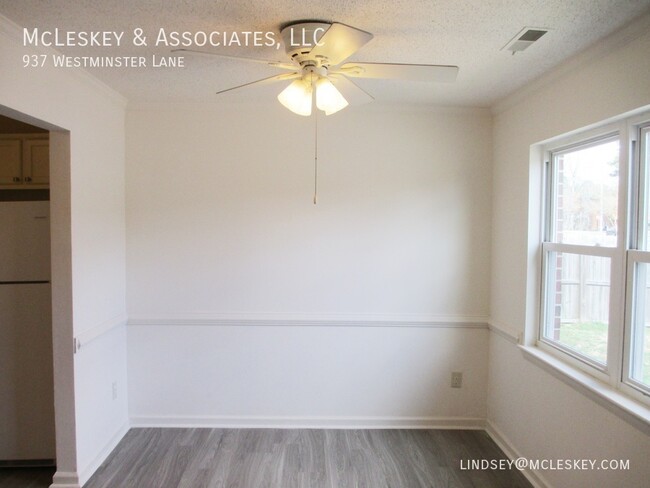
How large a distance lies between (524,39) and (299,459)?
2.82 m

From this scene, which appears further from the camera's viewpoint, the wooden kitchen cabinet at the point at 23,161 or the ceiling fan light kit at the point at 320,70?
the wooden kitchen cabinet at the point at 23,161

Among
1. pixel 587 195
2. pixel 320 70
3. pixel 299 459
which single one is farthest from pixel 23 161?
pixel 587 195

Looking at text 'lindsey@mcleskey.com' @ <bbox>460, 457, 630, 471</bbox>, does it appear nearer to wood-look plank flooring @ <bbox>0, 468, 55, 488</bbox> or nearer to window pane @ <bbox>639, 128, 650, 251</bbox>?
window pane @ <bbox>639, 128, 650, 251</bbox>

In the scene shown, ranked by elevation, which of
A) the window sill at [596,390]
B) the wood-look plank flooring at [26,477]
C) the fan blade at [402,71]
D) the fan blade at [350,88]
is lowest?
the wood-look plank flooring at [26,477]

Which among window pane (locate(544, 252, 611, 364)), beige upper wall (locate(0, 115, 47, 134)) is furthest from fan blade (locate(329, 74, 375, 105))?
beige upper wall (locate(0, 115, 47, 134))

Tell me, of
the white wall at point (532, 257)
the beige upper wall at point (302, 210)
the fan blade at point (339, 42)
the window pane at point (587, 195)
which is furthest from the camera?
the beige upper wall at point (302, 210)

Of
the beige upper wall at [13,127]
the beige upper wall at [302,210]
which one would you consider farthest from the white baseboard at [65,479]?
the beige upper wall at [13,127]

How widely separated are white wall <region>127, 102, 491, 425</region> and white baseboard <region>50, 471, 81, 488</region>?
645 mm

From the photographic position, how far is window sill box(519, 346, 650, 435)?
4.99 feet

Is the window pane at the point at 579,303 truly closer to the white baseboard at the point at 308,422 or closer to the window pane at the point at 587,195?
the window pane at the point at 587,195

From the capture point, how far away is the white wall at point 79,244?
1.99 meters

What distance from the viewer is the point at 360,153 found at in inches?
110

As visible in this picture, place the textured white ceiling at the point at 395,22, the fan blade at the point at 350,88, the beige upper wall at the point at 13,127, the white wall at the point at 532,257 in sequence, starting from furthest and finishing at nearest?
the beige upper wall at the point at 13,127 → the fan blade at the point at 350,88 → the white wall at the point at 532,257 → the textured white ceiling at the point at 395,22

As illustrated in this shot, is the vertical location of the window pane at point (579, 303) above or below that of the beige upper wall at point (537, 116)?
below
